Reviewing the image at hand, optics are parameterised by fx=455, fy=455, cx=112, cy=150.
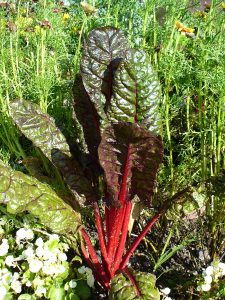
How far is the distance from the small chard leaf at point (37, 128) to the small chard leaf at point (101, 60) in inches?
11.2

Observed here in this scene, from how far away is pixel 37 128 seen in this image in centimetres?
224

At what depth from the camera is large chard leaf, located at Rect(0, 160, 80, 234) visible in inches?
76.7

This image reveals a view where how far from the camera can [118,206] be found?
210 cm

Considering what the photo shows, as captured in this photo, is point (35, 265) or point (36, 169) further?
point (36, 169)

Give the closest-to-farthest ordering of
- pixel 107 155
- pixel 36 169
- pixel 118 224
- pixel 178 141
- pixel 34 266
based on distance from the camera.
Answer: pixel 107 155 < pixel 34 266 < pixel 118 224 < pixel 36 169 < pixel 178 141

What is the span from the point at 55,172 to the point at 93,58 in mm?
747

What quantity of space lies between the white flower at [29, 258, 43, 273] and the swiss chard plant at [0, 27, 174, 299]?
0.21 meters

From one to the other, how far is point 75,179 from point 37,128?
0.32 m

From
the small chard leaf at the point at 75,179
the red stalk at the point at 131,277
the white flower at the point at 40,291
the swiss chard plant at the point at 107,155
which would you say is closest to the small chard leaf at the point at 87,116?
the swiss chard plant at the point at 107,155

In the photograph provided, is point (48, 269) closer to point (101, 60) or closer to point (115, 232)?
point (115, 232)

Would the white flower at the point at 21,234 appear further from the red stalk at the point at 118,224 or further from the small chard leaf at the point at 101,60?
the small chard leaf at the point at 101,60

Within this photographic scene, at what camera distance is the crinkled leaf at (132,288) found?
1934 mm

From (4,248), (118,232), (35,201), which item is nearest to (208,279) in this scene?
(118,232)

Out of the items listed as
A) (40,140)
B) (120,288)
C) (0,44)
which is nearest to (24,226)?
(40,140)
